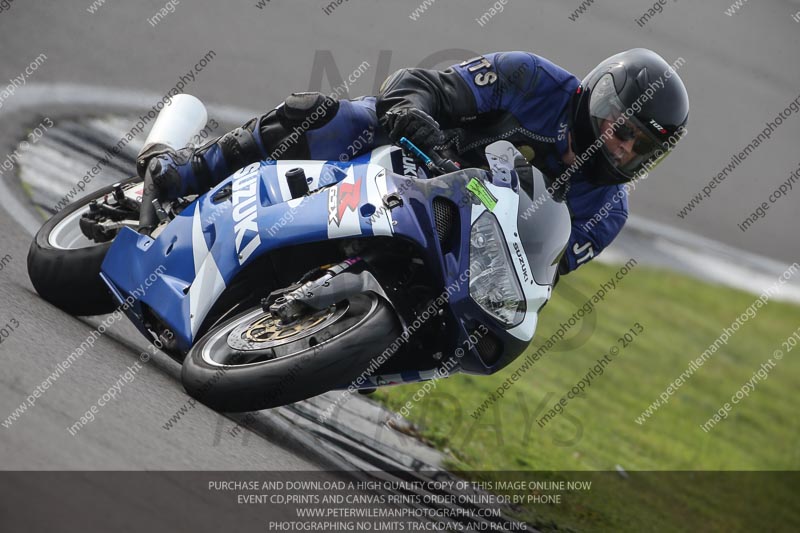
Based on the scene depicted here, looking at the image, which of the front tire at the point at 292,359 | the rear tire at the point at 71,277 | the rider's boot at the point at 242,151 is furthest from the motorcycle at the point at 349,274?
the rear tire at the point at 71,277

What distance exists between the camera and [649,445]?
24.4 feet

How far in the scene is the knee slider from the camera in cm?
462

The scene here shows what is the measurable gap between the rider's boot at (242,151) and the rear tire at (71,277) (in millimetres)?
446

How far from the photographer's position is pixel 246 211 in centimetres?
412

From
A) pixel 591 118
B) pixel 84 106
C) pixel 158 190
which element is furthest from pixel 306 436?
pixel 84 106

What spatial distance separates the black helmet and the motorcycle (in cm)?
52

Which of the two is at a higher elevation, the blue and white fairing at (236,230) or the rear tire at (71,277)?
the blue and white fairing at (236,230)

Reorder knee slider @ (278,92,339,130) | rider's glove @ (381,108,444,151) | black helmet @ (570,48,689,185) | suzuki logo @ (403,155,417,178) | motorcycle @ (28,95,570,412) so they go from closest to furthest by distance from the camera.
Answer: motorcycle @ (28,95,570,412) → rider's glove @ (381,108,444,151) → black helmet @ (570,48,689,185) → suzuki logo @ (403,155,417,178) → knee slider @ (278,92,339,130)

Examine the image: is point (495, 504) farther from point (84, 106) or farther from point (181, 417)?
point (84, 106)

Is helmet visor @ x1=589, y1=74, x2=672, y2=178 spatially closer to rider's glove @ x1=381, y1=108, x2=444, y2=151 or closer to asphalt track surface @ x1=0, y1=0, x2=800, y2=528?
rider's glove @ x1=381, y1=108, x2=444, y2=151

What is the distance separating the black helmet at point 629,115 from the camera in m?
4.27

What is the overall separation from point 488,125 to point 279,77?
3728mm

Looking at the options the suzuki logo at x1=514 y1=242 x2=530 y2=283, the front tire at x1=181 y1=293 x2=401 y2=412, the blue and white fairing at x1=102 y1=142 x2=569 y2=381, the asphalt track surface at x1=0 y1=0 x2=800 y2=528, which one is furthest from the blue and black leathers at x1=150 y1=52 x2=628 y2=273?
the front tire at x1=181 y1=293 x2=401 y2=412

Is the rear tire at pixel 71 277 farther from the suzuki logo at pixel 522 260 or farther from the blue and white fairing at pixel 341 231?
the suzuki logo at pixel 522 260
